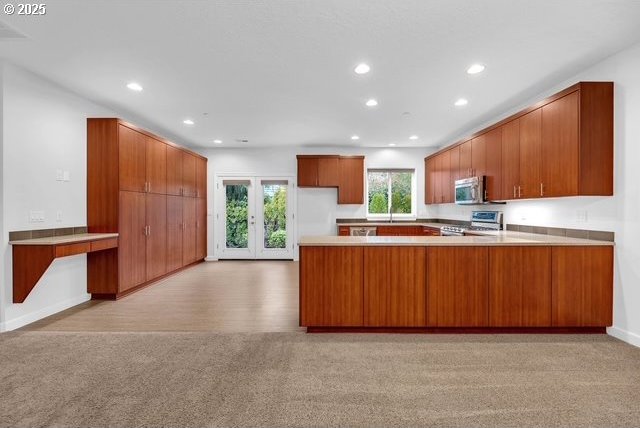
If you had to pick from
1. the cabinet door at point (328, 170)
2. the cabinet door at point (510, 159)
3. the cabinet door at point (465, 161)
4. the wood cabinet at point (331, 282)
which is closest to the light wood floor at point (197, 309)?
the wood cabinet at point (331, 282)

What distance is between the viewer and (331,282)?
311 centimetres

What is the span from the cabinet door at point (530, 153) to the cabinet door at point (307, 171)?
4.10 meters

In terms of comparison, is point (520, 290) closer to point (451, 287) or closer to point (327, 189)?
point (451, 287)

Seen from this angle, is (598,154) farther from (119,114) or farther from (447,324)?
(119,114)

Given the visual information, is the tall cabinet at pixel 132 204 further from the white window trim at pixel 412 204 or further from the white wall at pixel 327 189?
the white window trim at pixel 412 204

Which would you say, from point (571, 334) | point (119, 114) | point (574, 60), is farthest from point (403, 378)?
point (119, 114)

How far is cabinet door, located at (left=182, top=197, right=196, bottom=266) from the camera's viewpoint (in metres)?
6.37

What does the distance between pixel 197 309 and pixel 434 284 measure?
2.80 m

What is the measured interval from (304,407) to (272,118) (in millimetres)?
4266

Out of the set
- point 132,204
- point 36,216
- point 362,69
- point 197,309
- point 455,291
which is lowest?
point 197,309

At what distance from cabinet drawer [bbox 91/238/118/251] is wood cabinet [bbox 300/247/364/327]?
2.61 m

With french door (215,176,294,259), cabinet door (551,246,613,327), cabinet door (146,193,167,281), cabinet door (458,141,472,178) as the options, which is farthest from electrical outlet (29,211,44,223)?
cabinet door (458,141,472,178)

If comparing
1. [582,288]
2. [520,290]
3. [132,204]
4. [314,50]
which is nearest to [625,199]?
[582,288]

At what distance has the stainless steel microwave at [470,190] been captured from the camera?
485 cm
